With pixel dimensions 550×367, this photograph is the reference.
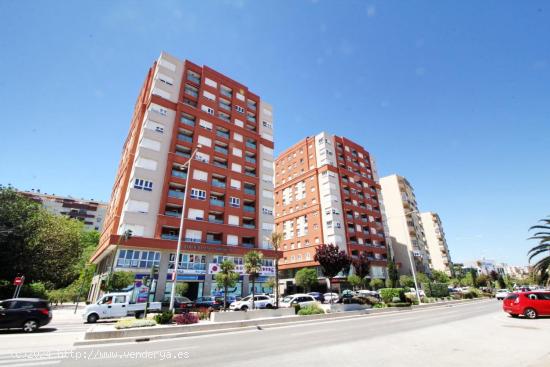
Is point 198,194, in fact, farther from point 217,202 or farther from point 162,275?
point 162,275

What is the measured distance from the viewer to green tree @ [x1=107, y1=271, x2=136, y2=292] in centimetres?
2551

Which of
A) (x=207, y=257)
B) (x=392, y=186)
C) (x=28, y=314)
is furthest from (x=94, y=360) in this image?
(x=392, y=186)

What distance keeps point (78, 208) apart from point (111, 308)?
9791 centimetres

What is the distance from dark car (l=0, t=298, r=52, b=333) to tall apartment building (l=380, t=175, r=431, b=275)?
6525cm

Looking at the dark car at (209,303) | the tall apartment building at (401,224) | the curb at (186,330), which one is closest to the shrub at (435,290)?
the tall apartment building at (401,224)

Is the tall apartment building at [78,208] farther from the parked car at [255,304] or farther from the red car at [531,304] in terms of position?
the red car at [531,304]

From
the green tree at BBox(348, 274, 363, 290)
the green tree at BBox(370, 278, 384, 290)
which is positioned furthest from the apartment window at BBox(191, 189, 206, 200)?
the green tree at BBox(370, 278, 384, 290)

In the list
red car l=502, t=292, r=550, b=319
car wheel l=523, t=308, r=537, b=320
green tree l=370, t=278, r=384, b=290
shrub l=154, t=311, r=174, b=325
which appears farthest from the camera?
green tree l=370, t=278, r=384, b=290

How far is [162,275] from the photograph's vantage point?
3052cm

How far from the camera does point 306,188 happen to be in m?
61.3

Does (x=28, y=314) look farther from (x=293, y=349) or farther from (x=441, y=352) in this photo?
(x=441, y=352)

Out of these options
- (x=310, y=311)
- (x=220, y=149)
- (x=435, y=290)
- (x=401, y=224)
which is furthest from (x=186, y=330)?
(x=401, y=224)

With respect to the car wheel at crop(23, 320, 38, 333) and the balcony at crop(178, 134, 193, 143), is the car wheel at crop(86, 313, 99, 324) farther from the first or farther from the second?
the balcony at crop(178, 134, 193, 143)

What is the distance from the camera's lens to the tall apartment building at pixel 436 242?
305 ft
